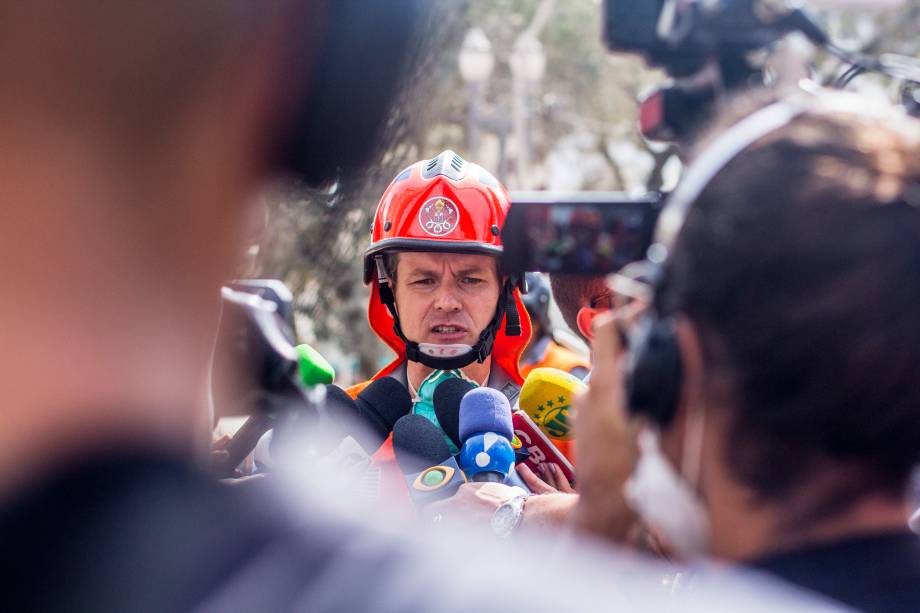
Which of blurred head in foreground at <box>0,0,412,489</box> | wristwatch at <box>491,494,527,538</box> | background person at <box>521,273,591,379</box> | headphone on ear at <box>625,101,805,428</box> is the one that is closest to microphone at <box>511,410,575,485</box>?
wristwatch at <box>491,494,527,538</box>

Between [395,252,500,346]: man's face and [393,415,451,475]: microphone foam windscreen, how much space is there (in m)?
0.54

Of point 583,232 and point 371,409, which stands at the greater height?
point 583,232

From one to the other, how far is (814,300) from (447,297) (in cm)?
264

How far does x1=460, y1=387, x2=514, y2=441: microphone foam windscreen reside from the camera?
312 centimetres

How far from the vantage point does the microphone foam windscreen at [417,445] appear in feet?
10.7

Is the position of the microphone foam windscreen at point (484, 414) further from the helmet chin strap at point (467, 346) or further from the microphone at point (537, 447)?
the helmet chin strap at point (467, 346)

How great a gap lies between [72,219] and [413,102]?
1.44ft

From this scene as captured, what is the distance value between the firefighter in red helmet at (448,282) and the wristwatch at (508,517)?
0.99 metres

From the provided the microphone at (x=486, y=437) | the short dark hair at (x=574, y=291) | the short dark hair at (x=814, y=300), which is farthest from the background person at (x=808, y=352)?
the short dark hair at (x=574, y=291)

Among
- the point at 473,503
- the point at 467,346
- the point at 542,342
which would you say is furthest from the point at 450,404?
the point at 542,342

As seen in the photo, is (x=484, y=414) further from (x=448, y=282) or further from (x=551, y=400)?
(x=448, y=282)

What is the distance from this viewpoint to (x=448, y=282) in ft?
12.8

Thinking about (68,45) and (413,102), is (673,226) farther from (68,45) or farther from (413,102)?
(68,45)

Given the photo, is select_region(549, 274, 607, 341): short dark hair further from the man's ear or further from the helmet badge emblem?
the helmet badge emblem
